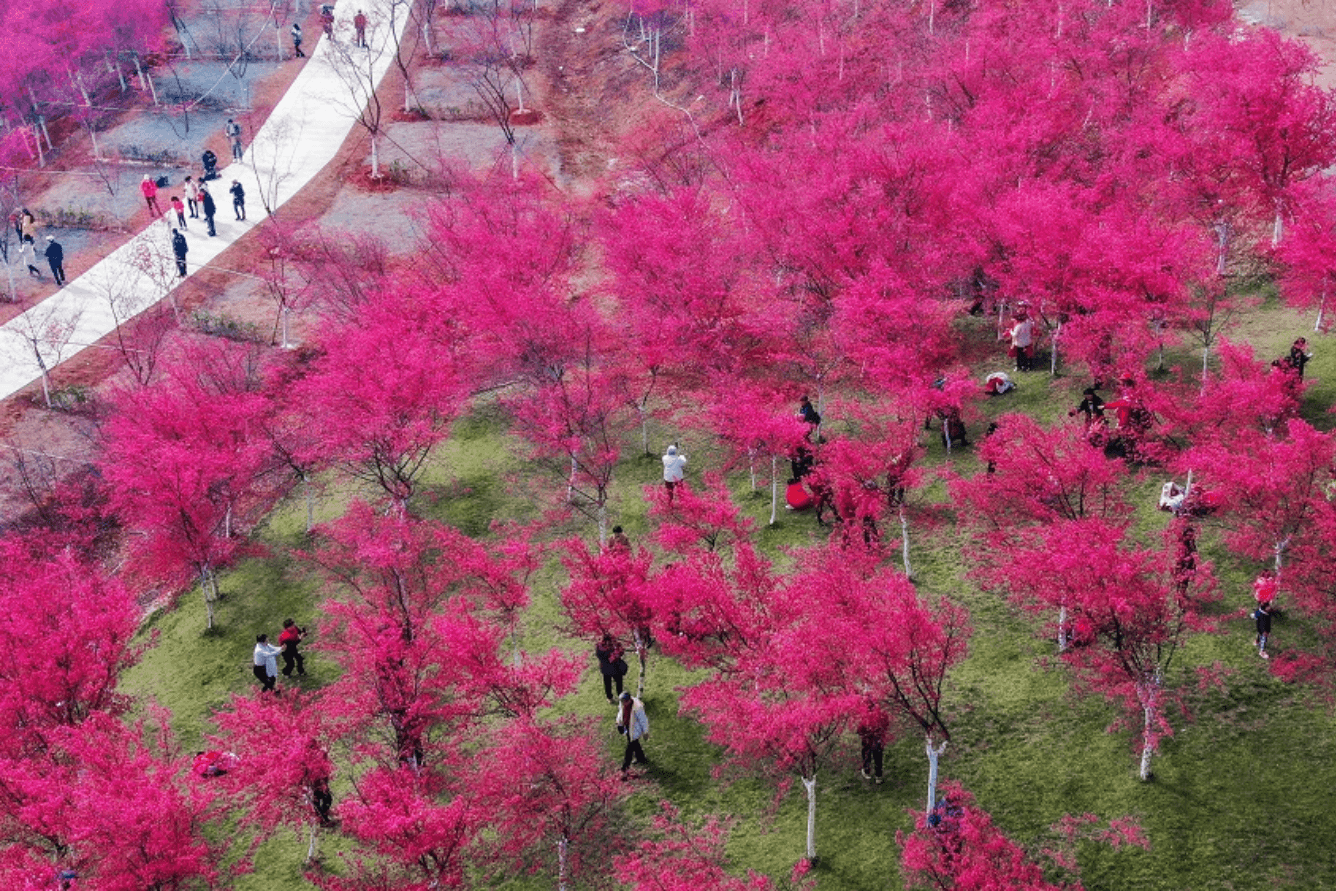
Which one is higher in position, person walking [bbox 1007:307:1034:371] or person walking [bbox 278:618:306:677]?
person walking [bbox 1007:307:1034:371]

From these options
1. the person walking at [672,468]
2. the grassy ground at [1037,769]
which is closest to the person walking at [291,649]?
the grassy ground at [1037,769]

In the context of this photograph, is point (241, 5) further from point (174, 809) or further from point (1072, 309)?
point (174, 809)

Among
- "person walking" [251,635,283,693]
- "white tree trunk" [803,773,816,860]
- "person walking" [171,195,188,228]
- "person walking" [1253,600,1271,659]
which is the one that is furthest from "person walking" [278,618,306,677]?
"person walking" [171,195,188,228]

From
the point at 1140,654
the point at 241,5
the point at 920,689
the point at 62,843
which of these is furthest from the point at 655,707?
the point at 241,5

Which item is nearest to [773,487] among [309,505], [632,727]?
[632,727]

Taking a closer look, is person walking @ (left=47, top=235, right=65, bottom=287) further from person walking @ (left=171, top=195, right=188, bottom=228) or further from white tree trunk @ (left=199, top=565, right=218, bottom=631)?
white tree trunk @ (left=199, top=565, right=218, bottom=631)

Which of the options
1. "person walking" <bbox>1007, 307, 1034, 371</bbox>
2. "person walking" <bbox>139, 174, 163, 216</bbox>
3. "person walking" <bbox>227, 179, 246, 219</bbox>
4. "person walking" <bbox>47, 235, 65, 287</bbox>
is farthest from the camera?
"person walking" <bbox>139, 174, 163, 216</bbox>

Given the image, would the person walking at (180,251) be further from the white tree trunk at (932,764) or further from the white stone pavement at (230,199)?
the white tree trunk at (932,764)
